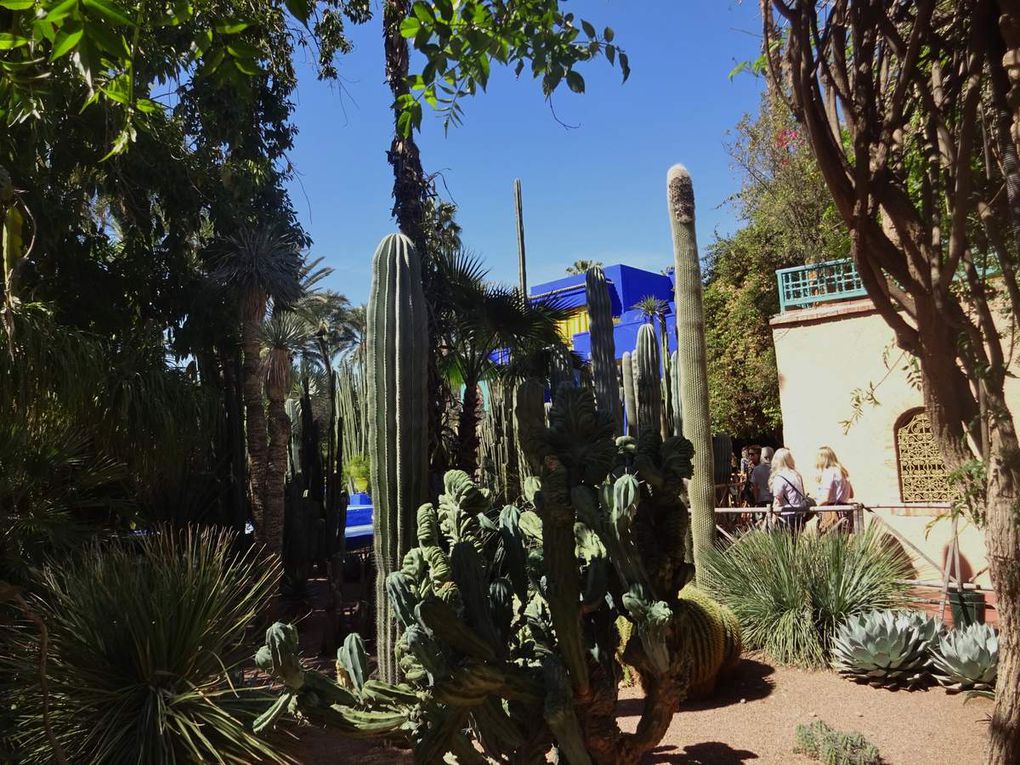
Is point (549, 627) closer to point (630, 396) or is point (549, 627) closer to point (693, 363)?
point (693, 363)

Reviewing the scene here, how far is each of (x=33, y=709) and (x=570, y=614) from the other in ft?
10.3

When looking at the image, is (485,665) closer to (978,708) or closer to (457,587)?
(457,587)

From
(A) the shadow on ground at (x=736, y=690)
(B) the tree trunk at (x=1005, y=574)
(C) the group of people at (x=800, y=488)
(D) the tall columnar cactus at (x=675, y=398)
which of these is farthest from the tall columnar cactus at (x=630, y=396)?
(B) the tree trunk at (x=1005, y=574)

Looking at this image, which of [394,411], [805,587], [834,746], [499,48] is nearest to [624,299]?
[805,587]

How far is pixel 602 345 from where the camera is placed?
8.92 m

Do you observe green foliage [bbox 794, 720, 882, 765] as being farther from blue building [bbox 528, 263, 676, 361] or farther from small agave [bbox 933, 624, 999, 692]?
blue building [bbox 528, 263, 676, 361]

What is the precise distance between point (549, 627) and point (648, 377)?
6077 millimetres

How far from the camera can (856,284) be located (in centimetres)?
1031

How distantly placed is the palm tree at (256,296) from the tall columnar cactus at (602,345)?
3.88 metres

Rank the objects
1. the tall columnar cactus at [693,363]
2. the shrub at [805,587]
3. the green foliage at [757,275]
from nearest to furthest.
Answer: the shrub at [805,587] < the tall columnar cactus at [693,363] < the green foliage at [757,275]

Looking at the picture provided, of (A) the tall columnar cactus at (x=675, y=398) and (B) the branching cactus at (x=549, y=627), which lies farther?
(A) the tall columnar cactus at (x=675, y=398)

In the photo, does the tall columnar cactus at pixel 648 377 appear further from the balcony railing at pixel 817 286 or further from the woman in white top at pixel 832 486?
the balcony railing at pixel 817 286

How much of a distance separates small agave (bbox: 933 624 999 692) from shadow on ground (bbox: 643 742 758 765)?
1770 millimetres

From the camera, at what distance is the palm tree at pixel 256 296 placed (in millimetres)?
8664
